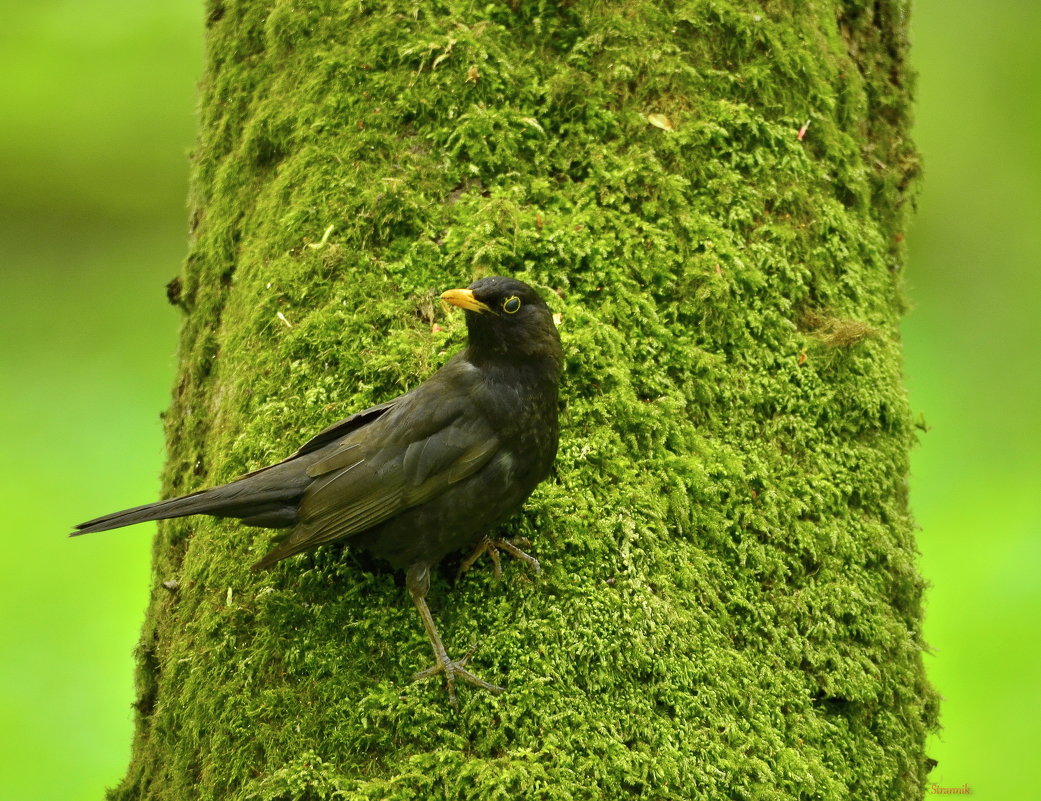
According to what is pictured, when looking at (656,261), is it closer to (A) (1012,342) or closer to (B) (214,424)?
(B) (214,424)

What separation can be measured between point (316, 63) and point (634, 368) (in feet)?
5.48

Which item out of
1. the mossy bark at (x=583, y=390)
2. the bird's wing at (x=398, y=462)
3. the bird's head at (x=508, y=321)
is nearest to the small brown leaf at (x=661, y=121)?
the mossy bark at (x=583, y=390)

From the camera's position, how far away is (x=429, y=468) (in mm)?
2621

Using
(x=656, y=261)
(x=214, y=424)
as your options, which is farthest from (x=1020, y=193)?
(x=214, y=424)

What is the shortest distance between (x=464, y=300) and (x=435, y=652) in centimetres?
100

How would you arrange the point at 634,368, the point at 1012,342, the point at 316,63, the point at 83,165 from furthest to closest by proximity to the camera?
the point at 83,165 → the point at 1012,342 → the point at 316,63 → the point at 634,368

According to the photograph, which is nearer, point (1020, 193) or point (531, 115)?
point (531, 115)

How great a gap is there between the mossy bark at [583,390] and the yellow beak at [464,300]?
13.3 inches

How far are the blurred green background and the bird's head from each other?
324 centimetres

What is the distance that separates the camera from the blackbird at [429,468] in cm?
255

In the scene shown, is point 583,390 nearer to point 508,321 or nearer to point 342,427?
point 508,321

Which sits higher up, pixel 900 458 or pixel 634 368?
pixel 634 368

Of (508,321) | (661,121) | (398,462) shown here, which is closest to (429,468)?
(398,462)

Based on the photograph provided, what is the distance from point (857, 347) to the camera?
10.0 feet
